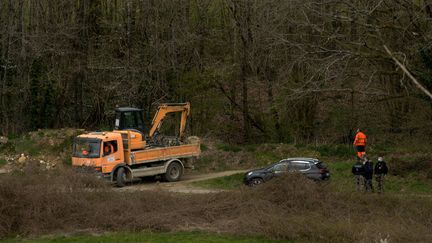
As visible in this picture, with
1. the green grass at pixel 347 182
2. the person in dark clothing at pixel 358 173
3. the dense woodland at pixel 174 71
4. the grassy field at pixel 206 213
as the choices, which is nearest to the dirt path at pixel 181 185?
the green grass at pixel 347 182

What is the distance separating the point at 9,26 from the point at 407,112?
88.2 ft

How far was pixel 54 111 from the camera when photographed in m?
41.9

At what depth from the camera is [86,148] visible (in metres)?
26.5

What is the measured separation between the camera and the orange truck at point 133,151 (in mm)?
26281

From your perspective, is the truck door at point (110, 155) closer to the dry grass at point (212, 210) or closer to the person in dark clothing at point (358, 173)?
the dry grass at point (212, 210)

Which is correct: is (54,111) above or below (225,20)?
below

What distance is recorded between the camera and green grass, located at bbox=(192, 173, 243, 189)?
2680 centimetres

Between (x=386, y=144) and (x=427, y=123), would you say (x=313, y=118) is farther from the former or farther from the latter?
(x=427, y=123)

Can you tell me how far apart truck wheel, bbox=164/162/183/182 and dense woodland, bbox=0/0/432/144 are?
26.7 feet

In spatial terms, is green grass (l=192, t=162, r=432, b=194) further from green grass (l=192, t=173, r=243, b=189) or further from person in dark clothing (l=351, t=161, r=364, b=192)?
person in dark clothing (l=351, t=161, r=364, b=192)

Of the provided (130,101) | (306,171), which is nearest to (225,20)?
(130,101)

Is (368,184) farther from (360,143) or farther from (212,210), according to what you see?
→ (212,210)

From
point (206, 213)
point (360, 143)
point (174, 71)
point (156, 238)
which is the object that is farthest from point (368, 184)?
point (174, 71)

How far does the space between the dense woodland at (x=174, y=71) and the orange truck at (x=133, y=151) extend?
7680mm
